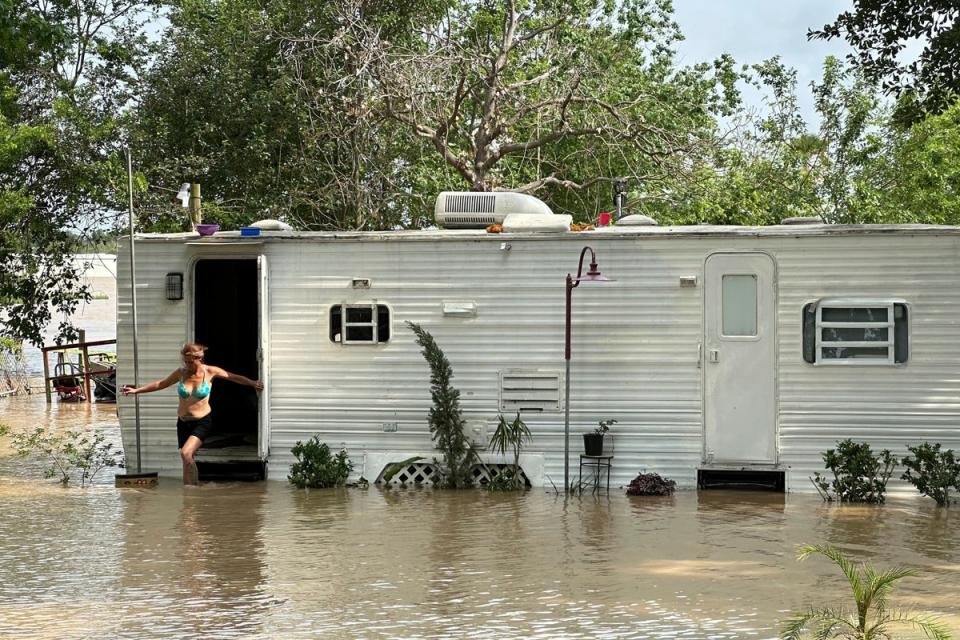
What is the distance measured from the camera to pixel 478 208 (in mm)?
13672

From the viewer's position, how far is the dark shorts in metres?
13.0

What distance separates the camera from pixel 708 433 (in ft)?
41.4

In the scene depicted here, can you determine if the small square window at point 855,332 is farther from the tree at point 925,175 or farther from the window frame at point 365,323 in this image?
the tree at point 925,175

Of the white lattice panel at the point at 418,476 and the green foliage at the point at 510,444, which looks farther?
the white lattice panel at the point at 418,476

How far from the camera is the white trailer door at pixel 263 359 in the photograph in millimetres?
13195

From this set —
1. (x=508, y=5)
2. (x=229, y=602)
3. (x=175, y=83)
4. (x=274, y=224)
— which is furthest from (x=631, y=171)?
(x=229, y=602)

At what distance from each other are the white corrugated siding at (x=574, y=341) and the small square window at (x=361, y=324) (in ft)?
0.29

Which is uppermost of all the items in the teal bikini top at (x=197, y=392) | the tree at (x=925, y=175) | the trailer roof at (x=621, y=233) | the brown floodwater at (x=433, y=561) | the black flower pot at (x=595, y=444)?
the tree at (x=925, y=175)

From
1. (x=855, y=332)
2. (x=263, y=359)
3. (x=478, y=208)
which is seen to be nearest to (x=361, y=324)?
(x=263, y=359)

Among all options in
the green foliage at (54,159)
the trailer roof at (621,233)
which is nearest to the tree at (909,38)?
the trailer roof at (621,233)

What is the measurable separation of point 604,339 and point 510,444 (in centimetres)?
140

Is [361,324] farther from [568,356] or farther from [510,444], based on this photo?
[568,356]

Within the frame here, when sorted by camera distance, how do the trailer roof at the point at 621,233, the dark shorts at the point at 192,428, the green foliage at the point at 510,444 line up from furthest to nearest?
the dark shorts at the point at 192,428 < the green foliage at the point at 510,444 < the trailer roof at the point at 621,233

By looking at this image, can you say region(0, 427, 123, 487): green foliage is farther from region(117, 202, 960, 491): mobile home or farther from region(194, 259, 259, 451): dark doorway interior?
region(194, 259, 259, 451): dark doorway interior
